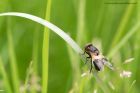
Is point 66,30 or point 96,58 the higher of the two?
point 66,30

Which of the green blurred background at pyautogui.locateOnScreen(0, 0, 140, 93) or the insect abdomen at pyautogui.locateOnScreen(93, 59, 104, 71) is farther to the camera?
the green blurred background at pyautogui.locateOnScreen(0, 0, 140, 93)

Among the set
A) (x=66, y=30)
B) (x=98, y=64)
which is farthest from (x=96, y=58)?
(x=66, y=30)

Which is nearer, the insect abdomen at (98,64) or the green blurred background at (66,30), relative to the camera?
the insect abdomen at (98,64)

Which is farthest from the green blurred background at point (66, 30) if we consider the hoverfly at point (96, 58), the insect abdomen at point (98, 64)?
the insect abdomen at point (98, 64)

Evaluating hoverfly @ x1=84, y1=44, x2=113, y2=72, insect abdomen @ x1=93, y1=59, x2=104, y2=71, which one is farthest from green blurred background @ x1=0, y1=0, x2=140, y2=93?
insect abdomen @ x1=93, y1=59, x2=104, y2=71

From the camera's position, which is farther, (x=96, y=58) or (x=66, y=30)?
(x=66, y=30)

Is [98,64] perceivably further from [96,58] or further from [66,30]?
[66,30]

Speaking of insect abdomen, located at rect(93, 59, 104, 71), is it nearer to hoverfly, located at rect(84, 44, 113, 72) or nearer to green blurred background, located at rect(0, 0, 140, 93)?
hoverfly, located at rect(84, 44, 113, 72)

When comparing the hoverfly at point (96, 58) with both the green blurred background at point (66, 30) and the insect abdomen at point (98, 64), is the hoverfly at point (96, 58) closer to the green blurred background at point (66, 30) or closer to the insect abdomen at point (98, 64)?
the insect abdomen at point (98, 64)

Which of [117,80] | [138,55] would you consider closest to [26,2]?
[138,55]

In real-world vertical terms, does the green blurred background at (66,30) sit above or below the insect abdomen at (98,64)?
above

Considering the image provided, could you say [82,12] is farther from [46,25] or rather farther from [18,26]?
[46,25]
